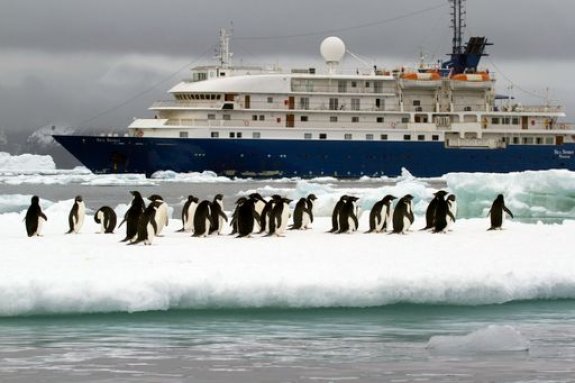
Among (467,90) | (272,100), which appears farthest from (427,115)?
(272,100)

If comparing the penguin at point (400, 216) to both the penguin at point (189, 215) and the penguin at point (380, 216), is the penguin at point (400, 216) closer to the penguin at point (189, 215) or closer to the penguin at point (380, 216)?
the penguin at point (380, 216)

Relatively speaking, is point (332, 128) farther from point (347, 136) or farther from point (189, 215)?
point (189, 215)

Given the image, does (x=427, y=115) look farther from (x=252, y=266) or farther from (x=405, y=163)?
(x=252, y=266)

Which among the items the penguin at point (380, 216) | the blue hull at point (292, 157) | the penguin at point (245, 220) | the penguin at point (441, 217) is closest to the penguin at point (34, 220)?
the penguin at point (245, 220)

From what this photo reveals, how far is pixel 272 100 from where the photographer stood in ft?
182

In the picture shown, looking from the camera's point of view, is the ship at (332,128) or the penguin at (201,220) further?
the ship at (332,128)

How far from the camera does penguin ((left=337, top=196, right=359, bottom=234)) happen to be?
1568 centimetres

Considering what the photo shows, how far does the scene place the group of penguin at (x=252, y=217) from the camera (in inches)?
571

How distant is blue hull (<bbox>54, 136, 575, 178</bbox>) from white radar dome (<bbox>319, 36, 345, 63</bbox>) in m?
5.23

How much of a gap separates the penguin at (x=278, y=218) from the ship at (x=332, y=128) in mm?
38722

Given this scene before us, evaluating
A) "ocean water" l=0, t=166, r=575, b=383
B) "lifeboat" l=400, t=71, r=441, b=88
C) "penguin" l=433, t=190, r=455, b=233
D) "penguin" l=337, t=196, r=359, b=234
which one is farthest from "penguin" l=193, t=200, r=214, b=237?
"lifeboat" l=400, t=71, r=441, b=88

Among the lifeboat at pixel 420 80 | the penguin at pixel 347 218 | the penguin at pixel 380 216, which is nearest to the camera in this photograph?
the penguin at pixel 347 218

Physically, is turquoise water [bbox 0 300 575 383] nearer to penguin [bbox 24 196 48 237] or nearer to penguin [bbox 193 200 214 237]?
penguin [bbox 193 200 214 237]

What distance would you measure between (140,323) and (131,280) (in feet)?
1.57
